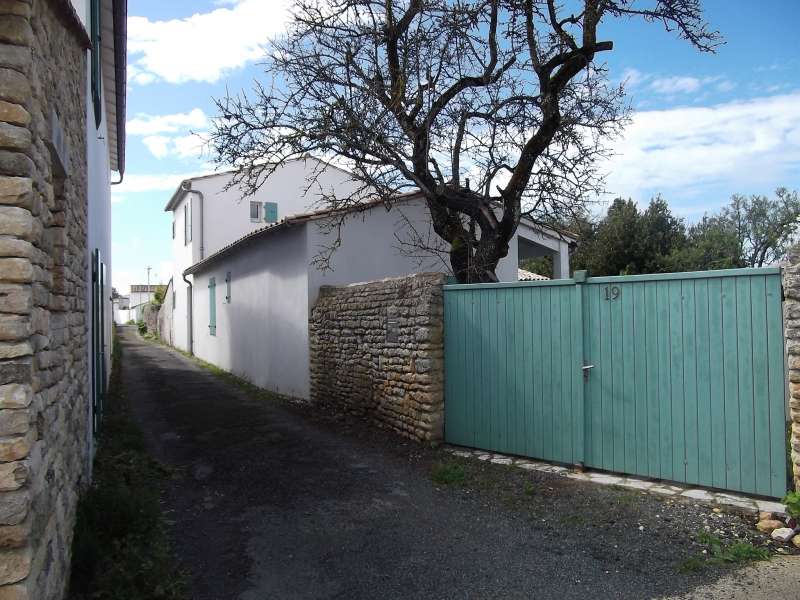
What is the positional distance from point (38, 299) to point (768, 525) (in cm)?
464

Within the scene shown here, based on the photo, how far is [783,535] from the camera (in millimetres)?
4004

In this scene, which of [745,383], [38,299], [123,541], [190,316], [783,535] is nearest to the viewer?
[38,299]

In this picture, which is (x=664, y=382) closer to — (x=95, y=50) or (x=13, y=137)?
(x=13, y=137)

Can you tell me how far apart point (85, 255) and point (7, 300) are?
3.13m

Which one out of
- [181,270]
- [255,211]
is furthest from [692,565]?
[181,270]

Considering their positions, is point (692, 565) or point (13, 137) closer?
point (13, 137)

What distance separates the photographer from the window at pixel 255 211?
67.3ft

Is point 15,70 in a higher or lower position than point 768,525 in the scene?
higher

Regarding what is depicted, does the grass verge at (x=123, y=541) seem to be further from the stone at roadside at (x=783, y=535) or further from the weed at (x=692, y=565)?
the stone at roadside at (x=783, y=535)

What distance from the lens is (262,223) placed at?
20703 millimetres

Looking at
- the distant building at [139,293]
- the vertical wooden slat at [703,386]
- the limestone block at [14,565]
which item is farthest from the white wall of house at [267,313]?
the distant building at [139,293]

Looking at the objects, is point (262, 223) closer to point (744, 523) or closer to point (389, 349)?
point (389, 349)

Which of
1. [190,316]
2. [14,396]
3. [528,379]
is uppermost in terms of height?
[190,316]

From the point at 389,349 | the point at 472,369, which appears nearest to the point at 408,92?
the point at 389,349
